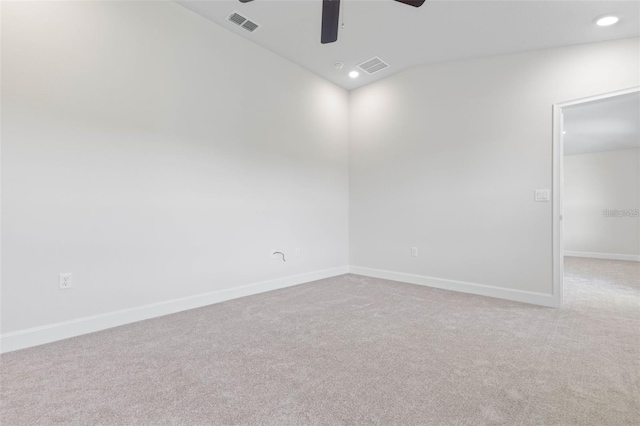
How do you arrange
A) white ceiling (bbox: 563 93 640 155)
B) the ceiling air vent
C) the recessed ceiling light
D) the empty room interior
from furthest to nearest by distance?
white ceiling (bbox: 563 93 640 155) < the ceiling air vent < the recessed ceiling light < the empty room interior

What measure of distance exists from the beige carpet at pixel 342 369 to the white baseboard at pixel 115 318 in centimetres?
10

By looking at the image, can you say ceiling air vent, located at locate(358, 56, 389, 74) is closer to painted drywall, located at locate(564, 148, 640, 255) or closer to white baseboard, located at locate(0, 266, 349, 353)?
white baseboard, located at locate(0, 266, 349, 353)

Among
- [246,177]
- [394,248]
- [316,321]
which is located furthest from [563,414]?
[246,177]

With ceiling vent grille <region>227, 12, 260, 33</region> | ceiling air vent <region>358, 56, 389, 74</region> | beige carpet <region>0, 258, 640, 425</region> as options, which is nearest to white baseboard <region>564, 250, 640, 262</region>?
beige carpet <region>0, 258, 640, 425</region>

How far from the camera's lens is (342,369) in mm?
1764

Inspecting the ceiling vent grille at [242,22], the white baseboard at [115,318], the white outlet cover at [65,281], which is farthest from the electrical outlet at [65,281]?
the ceiling vent grille at [242,22]

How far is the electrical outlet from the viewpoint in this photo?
225 cm

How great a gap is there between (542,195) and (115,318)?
13.6ft

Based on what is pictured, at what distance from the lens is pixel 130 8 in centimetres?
256

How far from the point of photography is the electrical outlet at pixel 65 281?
2246mm

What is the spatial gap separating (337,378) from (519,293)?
2541 millimetres

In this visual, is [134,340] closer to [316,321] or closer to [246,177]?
[316,321]

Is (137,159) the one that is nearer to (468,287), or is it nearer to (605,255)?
(468,287)

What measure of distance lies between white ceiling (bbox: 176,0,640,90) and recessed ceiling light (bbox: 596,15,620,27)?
5 centimetres
